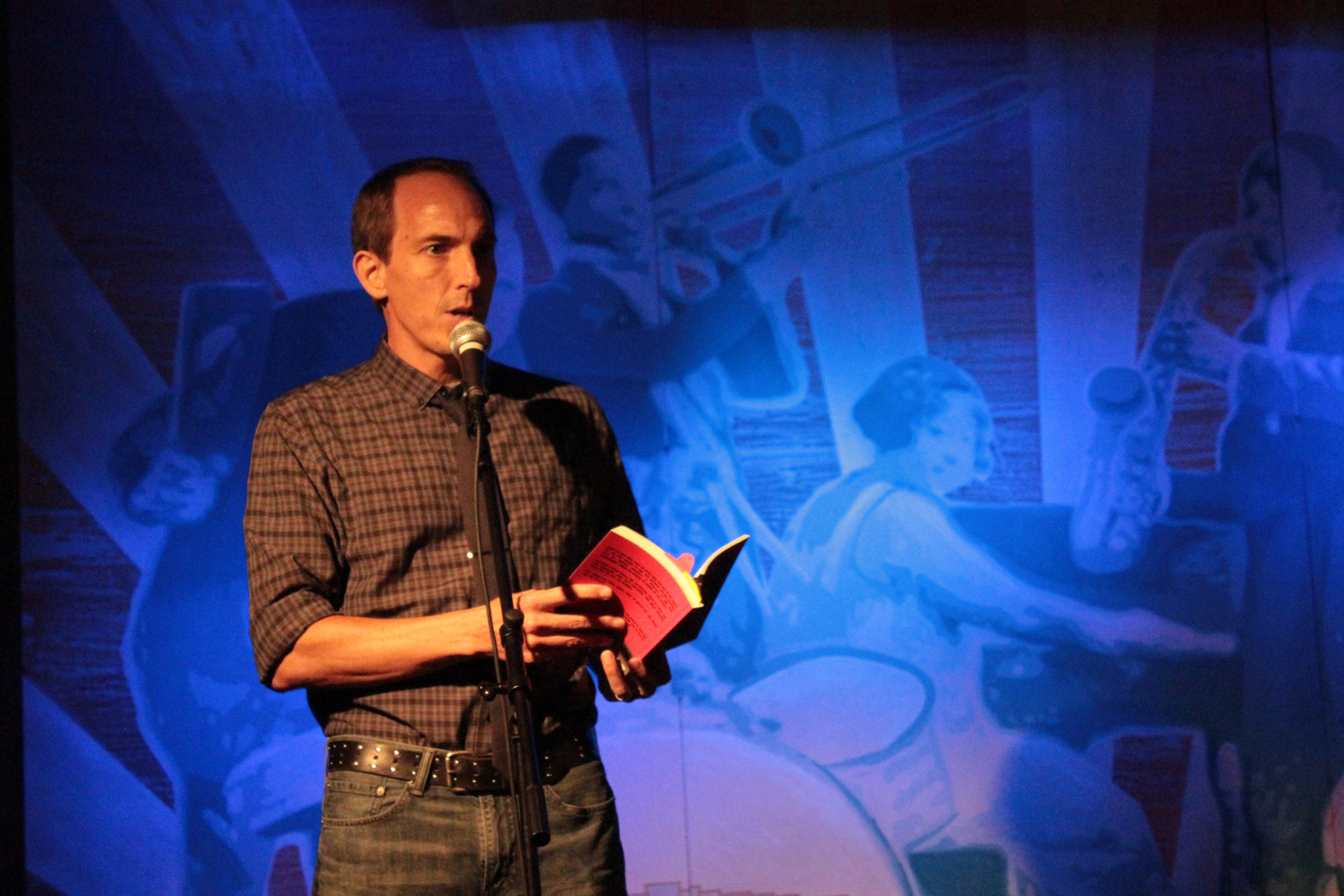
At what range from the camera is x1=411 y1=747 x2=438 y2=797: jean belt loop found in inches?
57.4

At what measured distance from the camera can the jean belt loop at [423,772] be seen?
4.78ft

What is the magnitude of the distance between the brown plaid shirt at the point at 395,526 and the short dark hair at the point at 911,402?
1.58 metres

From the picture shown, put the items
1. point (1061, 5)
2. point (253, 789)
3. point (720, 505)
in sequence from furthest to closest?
point (1061, 5) < point (720, 505) < point (253, 789)

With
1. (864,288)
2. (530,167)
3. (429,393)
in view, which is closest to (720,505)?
(864,288)

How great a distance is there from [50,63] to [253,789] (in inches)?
78.3

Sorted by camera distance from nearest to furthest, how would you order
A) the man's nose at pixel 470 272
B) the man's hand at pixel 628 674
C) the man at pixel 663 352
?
the man's hand at pixel 628 674 < the man's nose at pixel 470 272 < the man at pixel 663 352

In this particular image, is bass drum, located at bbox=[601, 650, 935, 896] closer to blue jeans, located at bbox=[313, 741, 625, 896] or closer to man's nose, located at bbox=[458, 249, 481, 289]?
blue jeans, located at bbox=[313, 741, 625, 896]

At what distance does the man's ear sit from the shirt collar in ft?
0.32

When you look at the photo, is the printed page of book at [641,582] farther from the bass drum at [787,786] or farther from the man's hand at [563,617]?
the bass drum at [787,786]

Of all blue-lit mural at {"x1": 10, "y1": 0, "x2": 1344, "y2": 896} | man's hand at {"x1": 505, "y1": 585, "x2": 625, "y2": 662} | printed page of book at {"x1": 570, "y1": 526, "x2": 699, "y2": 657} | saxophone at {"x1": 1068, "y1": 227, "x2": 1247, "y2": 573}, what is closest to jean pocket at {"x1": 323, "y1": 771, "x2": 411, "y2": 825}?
man's hand at {"x1": 505, "y1": 585, "x2": 625, "y2": 662}

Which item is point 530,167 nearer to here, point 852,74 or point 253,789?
point 852,74

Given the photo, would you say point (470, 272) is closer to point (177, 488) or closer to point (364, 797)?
point (364, 797)

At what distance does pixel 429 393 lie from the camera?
67.1 inches

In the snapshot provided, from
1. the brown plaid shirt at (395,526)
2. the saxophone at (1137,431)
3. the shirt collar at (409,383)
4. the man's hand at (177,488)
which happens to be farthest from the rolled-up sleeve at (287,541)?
the saxophone at (1137,431)
